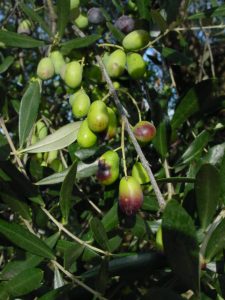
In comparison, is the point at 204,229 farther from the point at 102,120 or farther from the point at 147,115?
the point at 147,115

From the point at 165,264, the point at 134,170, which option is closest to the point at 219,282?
the point at 165,264

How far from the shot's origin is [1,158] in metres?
1.11

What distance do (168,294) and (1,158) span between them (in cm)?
50

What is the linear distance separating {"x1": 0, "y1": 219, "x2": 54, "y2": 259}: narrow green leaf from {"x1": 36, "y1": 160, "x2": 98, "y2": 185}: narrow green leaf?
0.17 meters

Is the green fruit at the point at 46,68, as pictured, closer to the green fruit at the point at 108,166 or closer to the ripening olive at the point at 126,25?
the ripening olive at the point at 126,25

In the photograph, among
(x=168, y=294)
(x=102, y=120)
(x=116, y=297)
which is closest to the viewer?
(x=168, y=294)

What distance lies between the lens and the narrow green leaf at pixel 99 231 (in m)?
0.95

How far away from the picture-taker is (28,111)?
1.32 m

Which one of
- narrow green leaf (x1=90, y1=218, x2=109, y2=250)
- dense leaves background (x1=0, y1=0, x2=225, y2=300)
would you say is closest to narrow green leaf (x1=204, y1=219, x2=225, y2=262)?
dense leaves background (x1=0, y1=0, x2=225, y2=300)

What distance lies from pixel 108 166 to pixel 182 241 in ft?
1.19

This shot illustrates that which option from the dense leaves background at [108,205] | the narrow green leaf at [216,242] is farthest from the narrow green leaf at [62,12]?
the narrow green leaf at [216,242]

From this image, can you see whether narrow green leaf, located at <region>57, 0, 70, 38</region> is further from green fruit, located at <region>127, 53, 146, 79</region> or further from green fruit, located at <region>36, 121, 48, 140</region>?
green fruit, located at <region>36, 121, 48, 140</region>

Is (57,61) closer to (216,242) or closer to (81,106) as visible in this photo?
(81,106)

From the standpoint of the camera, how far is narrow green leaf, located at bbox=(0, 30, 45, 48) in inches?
49.6
